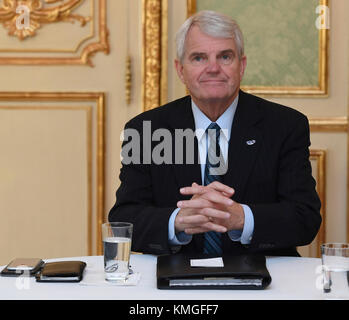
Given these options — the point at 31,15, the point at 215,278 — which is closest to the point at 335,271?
the point at 215,278

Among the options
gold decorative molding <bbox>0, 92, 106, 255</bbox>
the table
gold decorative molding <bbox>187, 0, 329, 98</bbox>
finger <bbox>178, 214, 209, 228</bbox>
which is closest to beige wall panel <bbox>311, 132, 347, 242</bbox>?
gold decorative molding <bbox>187, 0, 329, 98</bbox>

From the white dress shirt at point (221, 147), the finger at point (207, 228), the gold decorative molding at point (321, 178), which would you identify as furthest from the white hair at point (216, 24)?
the gold decorative molding at point (321, 178)

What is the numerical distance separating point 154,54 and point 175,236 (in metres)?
1.65

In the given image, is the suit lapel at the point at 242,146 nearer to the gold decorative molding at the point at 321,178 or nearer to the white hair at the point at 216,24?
the white hair at the point at 216,24

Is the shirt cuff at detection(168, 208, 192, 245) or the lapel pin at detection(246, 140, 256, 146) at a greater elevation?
the lapel pin at detection(246, 140, 256, 146)

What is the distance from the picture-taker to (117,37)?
3.33 metres

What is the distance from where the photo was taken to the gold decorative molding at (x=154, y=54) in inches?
130

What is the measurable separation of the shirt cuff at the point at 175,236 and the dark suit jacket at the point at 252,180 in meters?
0.02

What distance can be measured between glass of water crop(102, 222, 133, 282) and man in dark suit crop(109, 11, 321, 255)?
0.38 meters

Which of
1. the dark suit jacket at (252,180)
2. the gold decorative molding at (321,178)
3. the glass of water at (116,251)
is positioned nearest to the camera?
the glass of water at (116,251)

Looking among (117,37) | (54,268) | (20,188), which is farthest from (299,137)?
(20,188)

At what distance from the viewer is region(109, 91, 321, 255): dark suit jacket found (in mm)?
1868

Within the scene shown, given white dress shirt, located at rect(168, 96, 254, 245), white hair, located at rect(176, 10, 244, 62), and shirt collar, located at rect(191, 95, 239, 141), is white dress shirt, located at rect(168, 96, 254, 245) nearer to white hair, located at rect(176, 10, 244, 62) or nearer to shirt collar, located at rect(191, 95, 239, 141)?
shirt collar, located at rect(191, 95, 239, 141)

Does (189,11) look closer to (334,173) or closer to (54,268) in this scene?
(334,173)
